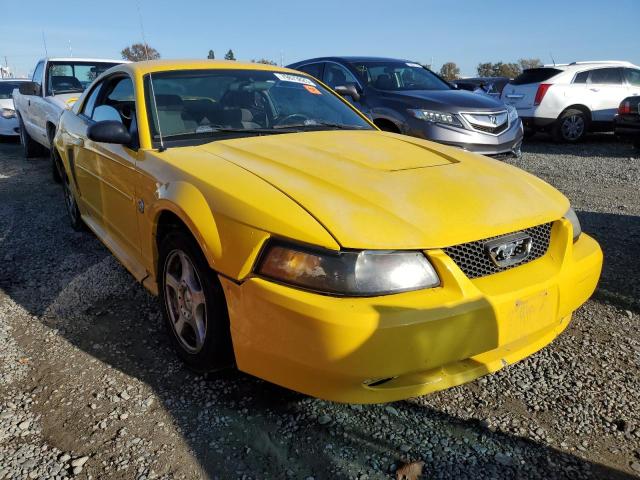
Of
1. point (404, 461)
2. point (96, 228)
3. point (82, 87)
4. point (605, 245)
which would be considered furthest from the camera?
point (82, 87)

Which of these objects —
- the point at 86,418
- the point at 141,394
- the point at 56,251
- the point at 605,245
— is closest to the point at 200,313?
the point at 141,394

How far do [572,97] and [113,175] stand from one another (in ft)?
30.4

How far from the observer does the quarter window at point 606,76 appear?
1005 cm

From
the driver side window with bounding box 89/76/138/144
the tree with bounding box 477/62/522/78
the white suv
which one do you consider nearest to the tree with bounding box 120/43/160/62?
the driver side window with bounding box 89/76/138/144

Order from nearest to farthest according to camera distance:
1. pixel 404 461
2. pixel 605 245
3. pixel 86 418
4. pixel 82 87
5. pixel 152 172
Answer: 1. pixel 404 461
2. pixel 86 418
3. pixel 152 172
4. pixel 605 245
5. pixel 82 87

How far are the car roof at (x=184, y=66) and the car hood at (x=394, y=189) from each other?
0.78 m

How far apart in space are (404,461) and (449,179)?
3.94 feet

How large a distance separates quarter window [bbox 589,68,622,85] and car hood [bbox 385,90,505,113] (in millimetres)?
4479

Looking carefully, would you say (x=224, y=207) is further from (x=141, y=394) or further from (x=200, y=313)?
(x=141, y=394)

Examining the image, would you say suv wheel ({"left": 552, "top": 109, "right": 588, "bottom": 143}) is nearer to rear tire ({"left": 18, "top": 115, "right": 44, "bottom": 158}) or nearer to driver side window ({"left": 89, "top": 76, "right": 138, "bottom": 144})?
driver side window ({"left": 89, "top": 76, "right": 138, "bottom": 144})

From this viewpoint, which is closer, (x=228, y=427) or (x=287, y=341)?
(x=287, y=341)

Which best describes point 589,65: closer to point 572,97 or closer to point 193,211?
point 572,97

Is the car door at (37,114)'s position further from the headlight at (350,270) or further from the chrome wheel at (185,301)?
the headlight at (350,270)

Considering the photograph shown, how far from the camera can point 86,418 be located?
7.11 feet
